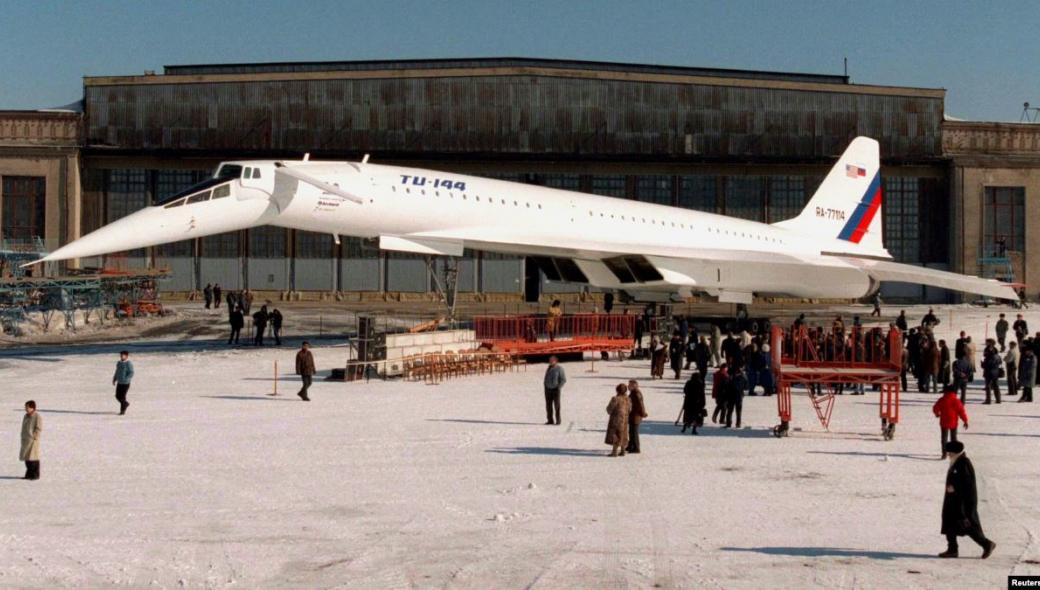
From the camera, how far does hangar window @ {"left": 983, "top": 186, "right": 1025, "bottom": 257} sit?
59.6 meters

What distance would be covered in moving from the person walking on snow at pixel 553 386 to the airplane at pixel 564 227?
11.3 m

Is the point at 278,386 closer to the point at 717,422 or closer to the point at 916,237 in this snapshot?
the point at 717,422

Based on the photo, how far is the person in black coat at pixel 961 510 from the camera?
35.7 ft

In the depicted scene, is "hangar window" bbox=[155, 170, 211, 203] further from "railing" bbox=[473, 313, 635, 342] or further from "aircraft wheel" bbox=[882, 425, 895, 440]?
"aircraft wheel" bbox=[882, 425, 895, 440]

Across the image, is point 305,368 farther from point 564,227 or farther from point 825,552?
point 564,227

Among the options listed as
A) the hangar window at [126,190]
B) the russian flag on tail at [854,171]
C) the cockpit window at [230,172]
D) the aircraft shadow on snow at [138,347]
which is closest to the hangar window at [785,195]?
the russian flag on tail at [854,171]

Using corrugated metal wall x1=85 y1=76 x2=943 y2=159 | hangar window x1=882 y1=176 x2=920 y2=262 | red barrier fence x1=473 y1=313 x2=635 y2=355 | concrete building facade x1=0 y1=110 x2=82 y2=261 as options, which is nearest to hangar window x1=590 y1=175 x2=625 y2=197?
corrugated metal wall x1=85 y1=76 x2=943 y2=159

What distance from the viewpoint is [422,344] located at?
28.6 metres

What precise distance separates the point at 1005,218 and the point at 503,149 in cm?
2529

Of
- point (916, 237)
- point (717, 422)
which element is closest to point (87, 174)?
point (916, 237)

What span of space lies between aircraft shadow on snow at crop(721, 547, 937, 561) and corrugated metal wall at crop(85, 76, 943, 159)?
1861 inches

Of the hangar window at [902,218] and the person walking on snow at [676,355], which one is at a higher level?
the hangar window at [902,218]

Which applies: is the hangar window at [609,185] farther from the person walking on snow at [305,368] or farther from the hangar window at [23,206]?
the person walking on snow at [305,368]

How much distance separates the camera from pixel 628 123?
5853 centimetres
